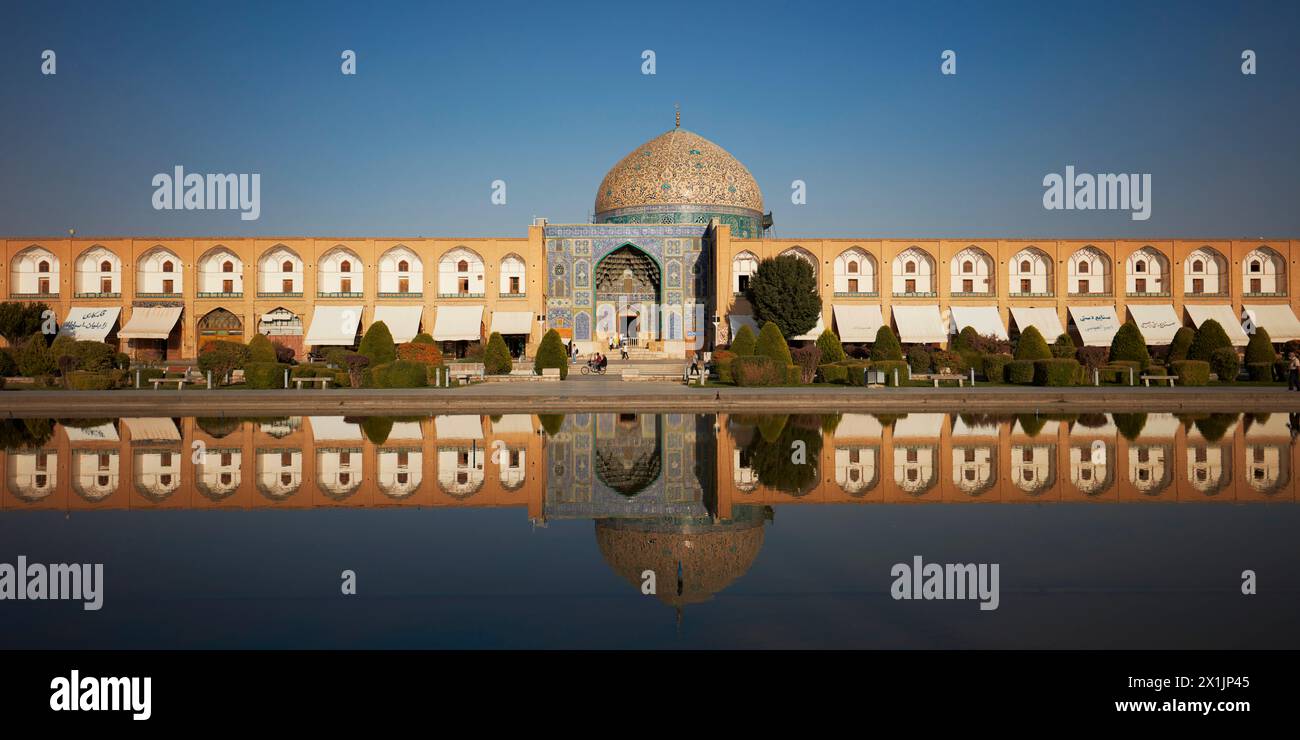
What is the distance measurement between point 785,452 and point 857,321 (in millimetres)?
21979

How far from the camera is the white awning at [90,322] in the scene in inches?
1133

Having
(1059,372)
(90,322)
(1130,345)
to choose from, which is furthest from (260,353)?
(1130,345)

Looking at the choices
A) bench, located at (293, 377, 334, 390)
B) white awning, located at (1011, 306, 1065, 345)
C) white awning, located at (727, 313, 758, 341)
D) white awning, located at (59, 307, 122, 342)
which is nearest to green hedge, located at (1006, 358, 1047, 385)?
white awning, located at (727, 313, 758, 341)

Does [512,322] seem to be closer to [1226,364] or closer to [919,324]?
[919,324]

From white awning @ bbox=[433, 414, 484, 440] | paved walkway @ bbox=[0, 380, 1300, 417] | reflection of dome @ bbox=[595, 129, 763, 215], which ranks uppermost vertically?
reflection of dome @ bbox=[595, 129, 763, 215]

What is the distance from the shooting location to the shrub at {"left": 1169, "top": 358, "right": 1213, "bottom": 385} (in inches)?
736

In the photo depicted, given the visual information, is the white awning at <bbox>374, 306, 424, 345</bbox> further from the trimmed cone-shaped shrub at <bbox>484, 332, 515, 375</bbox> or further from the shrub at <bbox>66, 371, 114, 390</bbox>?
the shrub at <bbox>66, 371, 114, 390</bbox>

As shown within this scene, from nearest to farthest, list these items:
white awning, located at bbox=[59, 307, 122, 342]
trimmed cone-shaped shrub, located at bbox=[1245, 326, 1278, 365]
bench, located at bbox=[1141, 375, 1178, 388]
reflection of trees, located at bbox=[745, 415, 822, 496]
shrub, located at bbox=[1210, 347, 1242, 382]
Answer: reflection of trees, located at bbox=[745, 415, 822, 496] → bench, located at bbox=[1141, 375, 1178, 388] → shrub, located at bbox=[1210, 347, 1242, 382] → trimmed cone-shaped shrub, located at bbox=[1245, 326, 1278, 365] → white awning, located at bbox=[59, 307, 122, 342]

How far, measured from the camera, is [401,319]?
97.5 feet

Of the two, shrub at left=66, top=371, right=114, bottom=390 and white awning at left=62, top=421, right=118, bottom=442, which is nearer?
white awning at left=62, top=421, right=118, bottom=442

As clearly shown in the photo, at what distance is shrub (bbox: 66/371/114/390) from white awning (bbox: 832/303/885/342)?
2052cm

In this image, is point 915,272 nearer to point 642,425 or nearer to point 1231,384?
point 1231,384
